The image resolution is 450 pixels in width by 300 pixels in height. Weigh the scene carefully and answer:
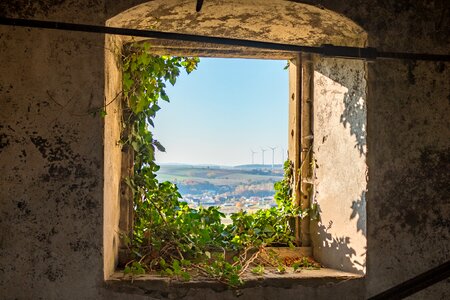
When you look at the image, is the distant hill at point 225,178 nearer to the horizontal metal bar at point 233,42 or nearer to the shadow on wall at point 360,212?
the shadow on wall at point 360,212

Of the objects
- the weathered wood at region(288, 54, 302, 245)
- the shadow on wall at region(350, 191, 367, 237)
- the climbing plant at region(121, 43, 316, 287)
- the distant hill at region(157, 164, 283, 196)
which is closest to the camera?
the shadow on wall at region(350, 191, 367, 237)

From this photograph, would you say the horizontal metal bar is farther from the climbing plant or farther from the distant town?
the distant town

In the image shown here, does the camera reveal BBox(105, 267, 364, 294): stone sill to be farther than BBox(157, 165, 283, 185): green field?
No

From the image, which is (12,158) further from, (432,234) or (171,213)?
(432,234)

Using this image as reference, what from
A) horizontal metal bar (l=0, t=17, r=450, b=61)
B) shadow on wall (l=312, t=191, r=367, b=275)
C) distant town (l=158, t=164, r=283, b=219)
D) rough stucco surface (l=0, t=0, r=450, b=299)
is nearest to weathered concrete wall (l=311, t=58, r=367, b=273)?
shadow on wall (l=312, t=191, r=367, b=275)

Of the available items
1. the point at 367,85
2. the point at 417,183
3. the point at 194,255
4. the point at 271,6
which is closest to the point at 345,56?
the point at 367,85

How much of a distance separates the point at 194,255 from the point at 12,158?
1.25m

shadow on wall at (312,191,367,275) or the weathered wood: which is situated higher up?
the weathered wood

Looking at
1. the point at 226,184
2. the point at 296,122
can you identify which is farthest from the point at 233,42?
the point at 226,184

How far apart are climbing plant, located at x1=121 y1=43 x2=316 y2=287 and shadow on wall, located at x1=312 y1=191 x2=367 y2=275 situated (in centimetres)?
25

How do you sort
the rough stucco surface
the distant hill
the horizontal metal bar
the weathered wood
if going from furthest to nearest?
the distant hill → the weathered wood → the rough stucco surface → the horizontal metal bar

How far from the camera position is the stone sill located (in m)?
2.83

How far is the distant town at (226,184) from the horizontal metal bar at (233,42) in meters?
1.38

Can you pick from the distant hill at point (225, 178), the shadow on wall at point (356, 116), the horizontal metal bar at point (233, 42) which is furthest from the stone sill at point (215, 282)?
the horizontal metal bar at point (233, 42)
